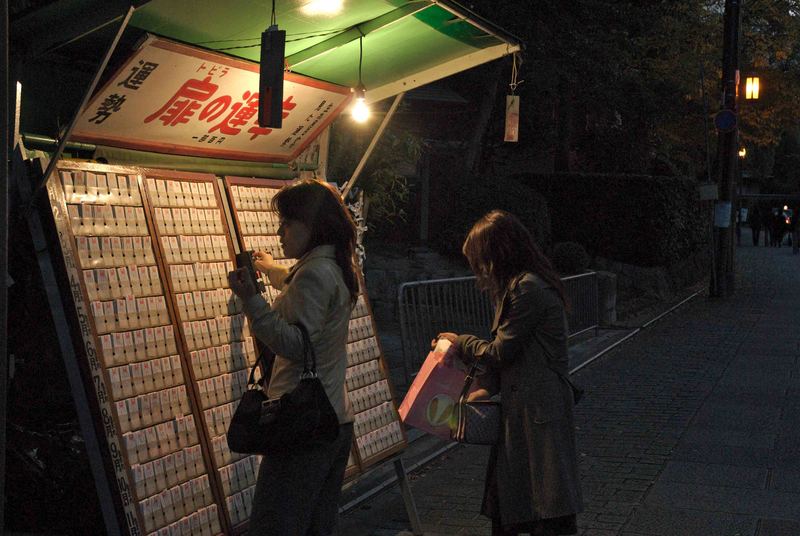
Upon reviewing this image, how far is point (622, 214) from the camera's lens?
2369 cm

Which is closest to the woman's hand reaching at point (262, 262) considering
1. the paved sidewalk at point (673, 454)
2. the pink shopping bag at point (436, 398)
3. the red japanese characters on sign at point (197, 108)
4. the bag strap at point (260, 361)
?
the red japanese characters on sign at point (197, 108)

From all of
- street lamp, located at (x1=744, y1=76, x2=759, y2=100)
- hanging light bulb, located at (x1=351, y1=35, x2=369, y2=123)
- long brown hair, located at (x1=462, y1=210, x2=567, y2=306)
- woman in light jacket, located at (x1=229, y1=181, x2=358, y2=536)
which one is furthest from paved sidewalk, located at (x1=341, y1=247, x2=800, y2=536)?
street lamp, located at (x1=744, y1=76, x2=759, y2=100)

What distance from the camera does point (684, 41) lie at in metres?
25.9

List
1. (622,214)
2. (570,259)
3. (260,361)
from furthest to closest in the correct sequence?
(622,214)
(570,259)
(260,361)

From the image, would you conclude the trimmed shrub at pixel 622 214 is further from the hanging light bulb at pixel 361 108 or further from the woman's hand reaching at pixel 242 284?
the woman's hand reaching at pixel 242 284

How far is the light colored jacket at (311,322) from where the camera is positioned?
11.8 feet

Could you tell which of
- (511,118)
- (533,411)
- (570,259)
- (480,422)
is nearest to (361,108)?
(511,118)

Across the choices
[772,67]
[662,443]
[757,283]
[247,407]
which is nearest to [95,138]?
[247,407]

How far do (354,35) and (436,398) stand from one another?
6.66 feet

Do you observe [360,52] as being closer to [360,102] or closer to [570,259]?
[360,102]

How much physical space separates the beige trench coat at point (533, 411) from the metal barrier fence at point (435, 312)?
10.2 feet

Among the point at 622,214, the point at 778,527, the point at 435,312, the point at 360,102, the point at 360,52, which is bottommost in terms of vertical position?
the point at 778,527

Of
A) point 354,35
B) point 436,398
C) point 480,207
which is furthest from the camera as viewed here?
point 480,207

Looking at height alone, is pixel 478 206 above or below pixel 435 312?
above
